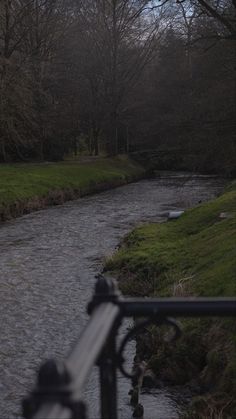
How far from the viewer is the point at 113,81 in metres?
50.7

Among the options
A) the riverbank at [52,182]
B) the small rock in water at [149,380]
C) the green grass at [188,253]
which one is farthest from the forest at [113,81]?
the small rock in water at [149,380]

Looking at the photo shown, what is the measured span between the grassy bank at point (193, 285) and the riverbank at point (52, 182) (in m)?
8.92

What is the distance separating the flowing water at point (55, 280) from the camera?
7.88m

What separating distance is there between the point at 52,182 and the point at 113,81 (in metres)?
20.3

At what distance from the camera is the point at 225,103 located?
124ft

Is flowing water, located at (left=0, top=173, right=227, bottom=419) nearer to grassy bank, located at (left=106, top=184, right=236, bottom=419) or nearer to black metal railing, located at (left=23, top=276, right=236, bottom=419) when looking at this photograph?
grassy bank, located at (left=106, top=184, right=236, bottom=419)

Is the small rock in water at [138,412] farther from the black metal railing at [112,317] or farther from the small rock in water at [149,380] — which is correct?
the black metal railing at [112,317]

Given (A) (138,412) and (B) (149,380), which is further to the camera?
(B) (149,380)

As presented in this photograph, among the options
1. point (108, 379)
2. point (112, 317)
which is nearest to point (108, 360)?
point (108, 379)

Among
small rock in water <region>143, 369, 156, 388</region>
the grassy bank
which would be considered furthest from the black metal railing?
small rock in water <region>143, 369, 156, 388</region>

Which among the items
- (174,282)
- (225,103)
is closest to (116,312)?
(174,282)

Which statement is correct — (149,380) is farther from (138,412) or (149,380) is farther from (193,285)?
(193,285)

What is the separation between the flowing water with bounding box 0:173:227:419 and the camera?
7883mm

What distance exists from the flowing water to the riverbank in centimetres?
91
